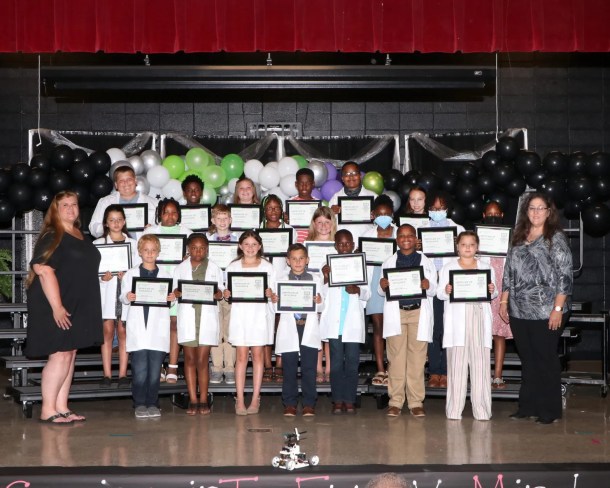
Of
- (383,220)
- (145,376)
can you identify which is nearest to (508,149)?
(383,220)

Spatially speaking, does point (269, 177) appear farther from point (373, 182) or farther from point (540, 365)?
point (540, 365)

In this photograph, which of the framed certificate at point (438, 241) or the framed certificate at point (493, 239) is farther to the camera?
the framed certificate at point (493, 239)

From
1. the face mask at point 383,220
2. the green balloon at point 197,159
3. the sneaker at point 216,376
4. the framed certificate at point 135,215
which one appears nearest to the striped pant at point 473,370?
the face mask at point 383,220

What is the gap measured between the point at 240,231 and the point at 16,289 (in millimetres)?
4035

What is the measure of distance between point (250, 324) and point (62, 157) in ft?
10.1

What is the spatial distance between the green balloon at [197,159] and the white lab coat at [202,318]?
2244 mm

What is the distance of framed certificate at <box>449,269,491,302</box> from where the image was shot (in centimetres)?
737

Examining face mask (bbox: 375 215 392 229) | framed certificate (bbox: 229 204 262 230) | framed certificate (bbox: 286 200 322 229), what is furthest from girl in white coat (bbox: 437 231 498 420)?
framed certificate (bbox: 229 204 262 230)

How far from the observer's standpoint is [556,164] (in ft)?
31.0

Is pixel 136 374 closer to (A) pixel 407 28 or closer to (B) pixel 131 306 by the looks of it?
(B) pixel 131 306

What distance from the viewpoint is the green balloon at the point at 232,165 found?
9.80m

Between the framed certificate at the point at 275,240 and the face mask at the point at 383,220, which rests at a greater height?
the face mask at the point at 383,220

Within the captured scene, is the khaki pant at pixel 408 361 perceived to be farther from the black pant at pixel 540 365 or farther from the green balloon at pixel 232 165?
the green balloon at pixel 232 165

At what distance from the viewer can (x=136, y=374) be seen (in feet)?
24.6
